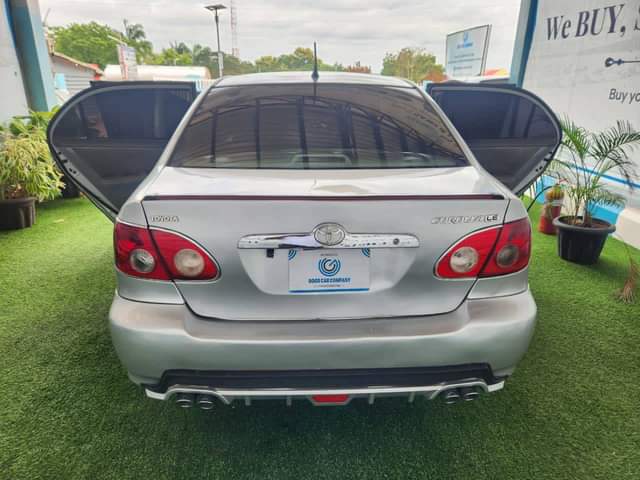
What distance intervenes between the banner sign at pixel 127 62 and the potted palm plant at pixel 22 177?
22.9m

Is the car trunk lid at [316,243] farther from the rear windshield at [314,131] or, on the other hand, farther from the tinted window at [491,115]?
the tinted window at [491,115]

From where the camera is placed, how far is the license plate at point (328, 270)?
1.21 metres

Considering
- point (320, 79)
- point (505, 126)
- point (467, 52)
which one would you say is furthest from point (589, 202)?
point (467, 52)

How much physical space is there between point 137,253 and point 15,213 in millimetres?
4025

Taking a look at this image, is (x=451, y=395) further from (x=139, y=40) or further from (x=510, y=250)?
(x=139, y=40)

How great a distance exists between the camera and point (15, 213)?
4309 mm

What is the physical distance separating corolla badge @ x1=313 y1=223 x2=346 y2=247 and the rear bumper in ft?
0.83

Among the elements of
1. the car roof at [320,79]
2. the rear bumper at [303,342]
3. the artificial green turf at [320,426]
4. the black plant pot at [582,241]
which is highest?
the car roof at [320,79]

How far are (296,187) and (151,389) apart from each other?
76 centimetres

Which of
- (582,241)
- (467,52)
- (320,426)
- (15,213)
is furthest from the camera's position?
(467,52)

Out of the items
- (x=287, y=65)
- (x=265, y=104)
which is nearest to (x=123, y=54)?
(x=287, y=65)

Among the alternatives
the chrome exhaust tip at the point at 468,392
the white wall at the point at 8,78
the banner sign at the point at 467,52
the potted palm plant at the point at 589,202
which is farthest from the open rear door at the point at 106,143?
the banner sign at the point at 467,52

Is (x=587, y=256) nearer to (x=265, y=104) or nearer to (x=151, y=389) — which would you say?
(x=265, y=104)

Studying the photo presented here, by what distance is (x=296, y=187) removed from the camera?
51.0 inches
